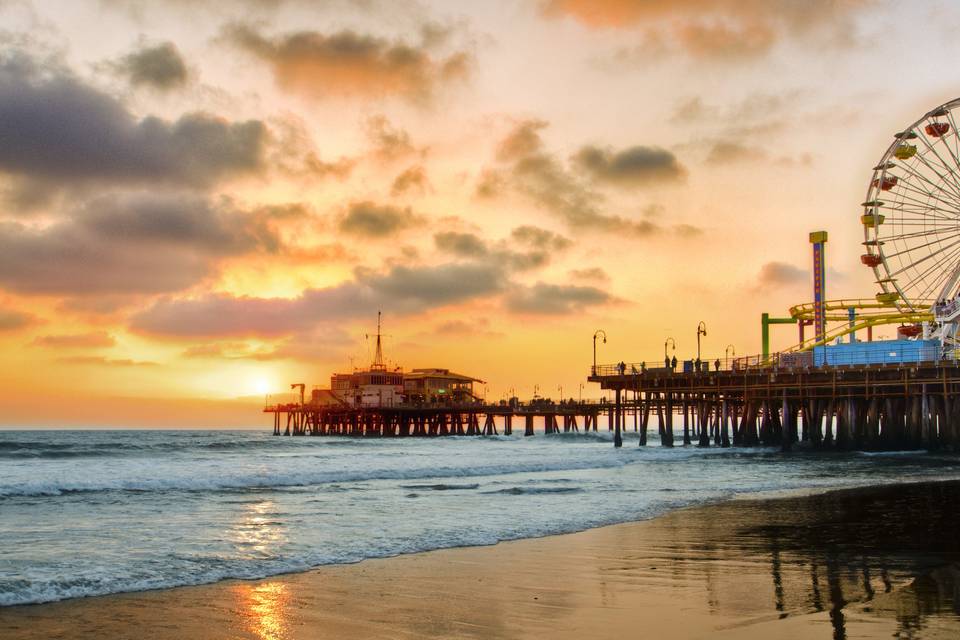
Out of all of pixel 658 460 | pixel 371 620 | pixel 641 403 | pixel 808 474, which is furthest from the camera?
pixel 641 403

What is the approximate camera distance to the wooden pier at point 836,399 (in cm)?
4572

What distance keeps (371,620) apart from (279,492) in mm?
16694

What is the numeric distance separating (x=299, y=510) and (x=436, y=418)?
90.3 meters

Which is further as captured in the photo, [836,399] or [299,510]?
[836,399]

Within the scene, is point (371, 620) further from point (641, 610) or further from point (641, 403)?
point (641, 403)

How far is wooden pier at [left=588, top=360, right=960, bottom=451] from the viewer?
45719 millimetres

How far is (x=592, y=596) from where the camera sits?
901 cm

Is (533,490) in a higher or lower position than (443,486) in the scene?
higher

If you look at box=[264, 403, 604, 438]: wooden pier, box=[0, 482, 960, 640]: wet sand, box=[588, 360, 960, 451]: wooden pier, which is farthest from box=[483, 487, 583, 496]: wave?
box=[264, 403, 604, 438]: wooden pier

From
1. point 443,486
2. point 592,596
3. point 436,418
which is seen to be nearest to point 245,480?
point 443,486

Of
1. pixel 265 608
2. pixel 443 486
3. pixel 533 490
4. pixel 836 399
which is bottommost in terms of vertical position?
pixel 443 486

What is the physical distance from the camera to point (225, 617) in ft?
27.3

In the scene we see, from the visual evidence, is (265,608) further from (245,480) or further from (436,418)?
(436,418)

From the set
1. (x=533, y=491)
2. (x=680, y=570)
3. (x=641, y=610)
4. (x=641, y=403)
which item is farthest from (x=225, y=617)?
(x=641, y=403)
